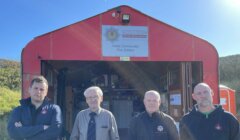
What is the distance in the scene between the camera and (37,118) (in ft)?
13.8

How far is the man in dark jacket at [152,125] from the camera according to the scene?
404 centimetres

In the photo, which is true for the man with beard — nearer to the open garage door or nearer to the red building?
the red building

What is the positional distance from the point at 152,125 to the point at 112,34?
405 cm

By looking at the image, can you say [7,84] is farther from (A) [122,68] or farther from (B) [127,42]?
(B) [127,42]

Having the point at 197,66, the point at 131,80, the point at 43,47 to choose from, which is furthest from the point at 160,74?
the point at 43,47

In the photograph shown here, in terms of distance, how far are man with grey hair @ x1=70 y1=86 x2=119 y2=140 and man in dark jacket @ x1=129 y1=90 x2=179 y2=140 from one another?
335 millimetres

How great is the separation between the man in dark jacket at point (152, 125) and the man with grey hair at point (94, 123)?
0.34 meters

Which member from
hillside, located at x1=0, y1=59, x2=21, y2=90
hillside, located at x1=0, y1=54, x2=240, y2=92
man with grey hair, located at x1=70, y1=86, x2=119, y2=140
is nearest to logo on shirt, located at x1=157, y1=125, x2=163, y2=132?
man with grey hair, located at x1=70, y1=86, x2=119, y2=140

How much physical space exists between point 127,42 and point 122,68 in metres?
3.12

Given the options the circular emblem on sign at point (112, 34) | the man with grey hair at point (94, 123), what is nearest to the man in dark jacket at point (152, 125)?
the man with grey hair at point (94, 123)

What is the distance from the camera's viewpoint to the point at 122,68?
35.7ft

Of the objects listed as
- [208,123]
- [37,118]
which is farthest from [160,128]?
[37,118]

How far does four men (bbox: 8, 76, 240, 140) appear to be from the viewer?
12.7ft

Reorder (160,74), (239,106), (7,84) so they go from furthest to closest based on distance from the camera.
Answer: (239,106) < (7,84) < (160,74)
